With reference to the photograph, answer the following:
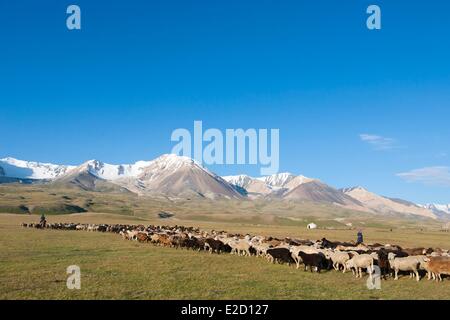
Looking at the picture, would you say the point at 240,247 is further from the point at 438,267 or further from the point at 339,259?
the point at 438,267

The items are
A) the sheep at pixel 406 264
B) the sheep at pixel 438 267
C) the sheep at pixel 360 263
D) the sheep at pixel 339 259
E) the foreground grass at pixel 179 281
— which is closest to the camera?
the foreground grass at pixel 179 281

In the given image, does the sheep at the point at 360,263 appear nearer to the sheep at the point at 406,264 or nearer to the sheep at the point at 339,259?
the sheep at the point at 339,259

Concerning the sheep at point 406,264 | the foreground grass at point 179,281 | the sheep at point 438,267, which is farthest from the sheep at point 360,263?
the sheep at point 438,267

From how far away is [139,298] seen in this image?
16.5m

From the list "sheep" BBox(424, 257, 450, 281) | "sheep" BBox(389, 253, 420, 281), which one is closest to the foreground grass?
"sheep" BBox(424, 257, 450, 281)

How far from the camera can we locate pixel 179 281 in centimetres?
2033

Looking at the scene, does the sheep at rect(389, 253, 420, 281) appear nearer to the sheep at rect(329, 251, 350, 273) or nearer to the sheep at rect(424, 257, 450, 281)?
the sheep at rect(424, 257, 450, 281)

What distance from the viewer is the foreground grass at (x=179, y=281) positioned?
57.2 feet

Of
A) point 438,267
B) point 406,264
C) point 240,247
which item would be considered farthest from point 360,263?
point 240,247

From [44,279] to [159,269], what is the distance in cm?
632
